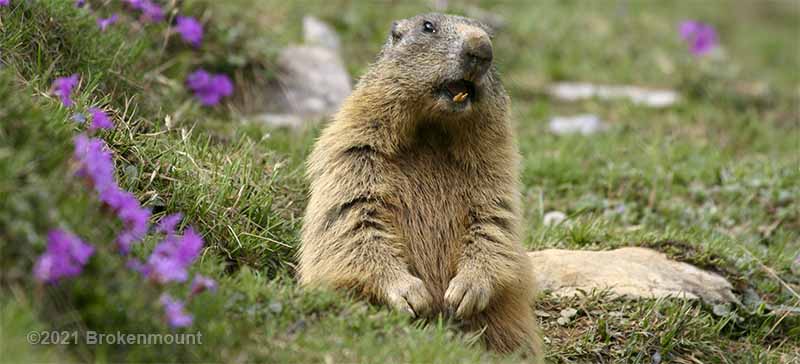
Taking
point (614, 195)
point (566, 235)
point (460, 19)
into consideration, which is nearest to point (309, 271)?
point (460, 19)

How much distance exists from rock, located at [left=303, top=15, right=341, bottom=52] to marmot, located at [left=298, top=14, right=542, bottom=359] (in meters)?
4.04

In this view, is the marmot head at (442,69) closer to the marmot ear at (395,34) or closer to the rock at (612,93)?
the marmot ear at (395,34)

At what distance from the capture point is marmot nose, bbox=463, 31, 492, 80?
441 cm

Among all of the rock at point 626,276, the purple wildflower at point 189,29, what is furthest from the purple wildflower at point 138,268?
the purple wildflower at point 189,29

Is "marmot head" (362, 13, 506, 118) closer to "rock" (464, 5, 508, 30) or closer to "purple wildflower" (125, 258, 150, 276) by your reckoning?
"purple wildflower" (125, 258, 150, 276)

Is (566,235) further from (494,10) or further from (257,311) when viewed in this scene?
(494,10)

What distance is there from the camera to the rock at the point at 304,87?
7.60 m

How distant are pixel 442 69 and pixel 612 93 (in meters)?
5.60

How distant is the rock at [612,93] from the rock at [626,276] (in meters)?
3.91

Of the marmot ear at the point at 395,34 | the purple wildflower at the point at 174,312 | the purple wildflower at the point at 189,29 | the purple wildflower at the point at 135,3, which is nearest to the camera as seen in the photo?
the purple wildflower at the point at 174,312

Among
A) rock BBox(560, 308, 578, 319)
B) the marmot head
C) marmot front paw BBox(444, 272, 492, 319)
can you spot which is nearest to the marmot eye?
the marmot head

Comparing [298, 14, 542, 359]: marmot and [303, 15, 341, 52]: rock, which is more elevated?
[298, 14, 542, 359]: marmot

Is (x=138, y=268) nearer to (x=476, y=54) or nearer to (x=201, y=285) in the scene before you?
(x=201, y=285)

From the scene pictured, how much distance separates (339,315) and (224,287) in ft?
1.59
